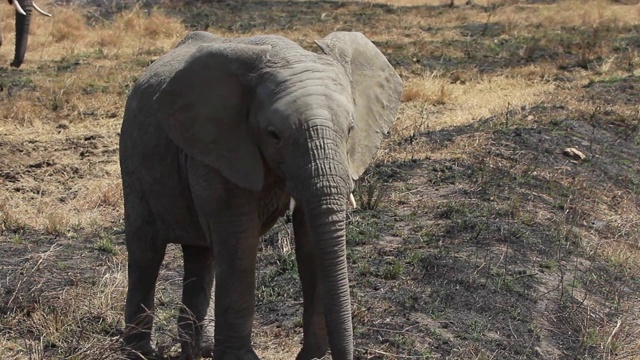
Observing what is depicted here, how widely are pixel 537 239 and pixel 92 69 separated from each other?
8982 mm

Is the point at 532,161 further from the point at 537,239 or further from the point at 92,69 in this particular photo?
the point at 92,69

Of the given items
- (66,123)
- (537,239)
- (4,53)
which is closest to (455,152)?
(537,239)

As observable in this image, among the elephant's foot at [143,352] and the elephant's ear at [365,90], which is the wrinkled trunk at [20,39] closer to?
the elephant's foot at [143,352]

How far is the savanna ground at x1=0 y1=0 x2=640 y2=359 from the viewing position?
6.45 m

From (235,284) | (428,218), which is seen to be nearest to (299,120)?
(235,284)

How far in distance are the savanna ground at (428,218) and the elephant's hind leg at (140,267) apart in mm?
220

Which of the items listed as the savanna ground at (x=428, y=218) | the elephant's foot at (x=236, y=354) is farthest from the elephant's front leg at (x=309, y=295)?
the savanna ground at (x=428, y=218)

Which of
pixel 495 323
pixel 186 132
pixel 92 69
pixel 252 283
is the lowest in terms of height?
pixel 495 323

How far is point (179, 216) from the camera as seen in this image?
546 cm

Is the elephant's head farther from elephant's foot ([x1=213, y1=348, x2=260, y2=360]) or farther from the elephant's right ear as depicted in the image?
elephant's foot ([x1=213, y1=348, x2=260, y2=360])

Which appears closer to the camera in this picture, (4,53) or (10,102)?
(10,102)

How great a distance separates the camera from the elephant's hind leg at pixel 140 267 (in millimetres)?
5720

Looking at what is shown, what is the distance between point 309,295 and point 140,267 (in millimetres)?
959

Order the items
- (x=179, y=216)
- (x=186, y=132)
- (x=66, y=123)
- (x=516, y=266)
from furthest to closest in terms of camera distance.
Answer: (x=66, y=123), (x=516, y=266), (x=179, y=216), (x=186, y=132)
